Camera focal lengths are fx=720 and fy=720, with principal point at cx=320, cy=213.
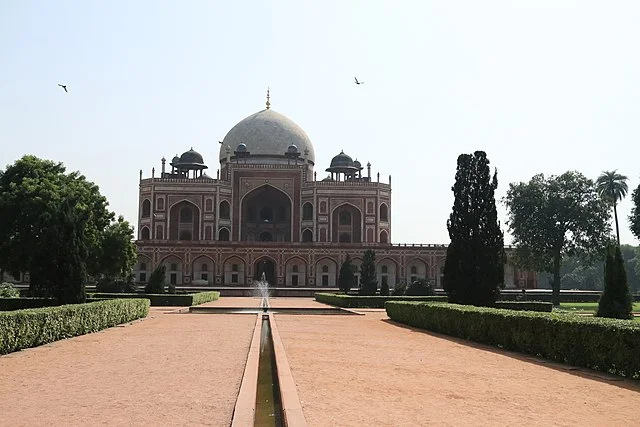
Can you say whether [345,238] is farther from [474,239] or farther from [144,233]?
[474,239]

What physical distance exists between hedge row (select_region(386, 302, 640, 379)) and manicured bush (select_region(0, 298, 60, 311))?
8854mm

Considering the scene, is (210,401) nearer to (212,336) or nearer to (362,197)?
(212,336)

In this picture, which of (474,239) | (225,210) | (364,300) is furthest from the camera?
(225,210)

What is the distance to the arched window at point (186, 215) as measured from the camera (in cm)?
5434

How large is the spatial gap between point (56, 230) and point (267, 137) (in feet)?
137

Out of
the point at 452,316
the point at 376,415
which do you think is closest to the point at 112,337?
the point at 452,316

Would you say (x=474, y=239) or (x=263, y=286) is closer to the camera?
(x=474, y=239)

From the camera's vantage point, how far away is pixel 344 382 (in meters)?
7.52

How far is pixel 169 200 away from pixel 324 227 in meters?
11.6

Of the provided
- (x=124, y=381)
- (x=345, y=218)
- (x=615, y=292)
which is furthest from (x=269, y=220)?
(x=124, y=381)

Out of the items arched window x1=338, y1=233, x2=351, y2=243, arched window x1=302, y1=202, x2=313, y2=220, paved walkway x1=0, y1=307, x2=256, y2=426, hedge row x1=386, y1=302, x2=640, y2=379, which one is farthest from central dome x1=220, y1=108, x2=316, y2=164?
paved walkway x1=0, y1=307, x2=256, y2=426

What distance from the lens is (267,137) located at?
57469 mm

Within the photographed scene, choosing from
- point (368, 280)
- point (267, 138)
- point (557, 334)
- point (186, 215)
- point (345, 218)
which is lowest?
point (557, 334)

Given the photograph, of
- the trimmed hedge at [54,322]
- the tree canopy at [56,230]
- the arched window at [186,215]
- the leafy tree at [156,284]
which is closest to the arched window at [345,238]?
the arched window at [186,215]
